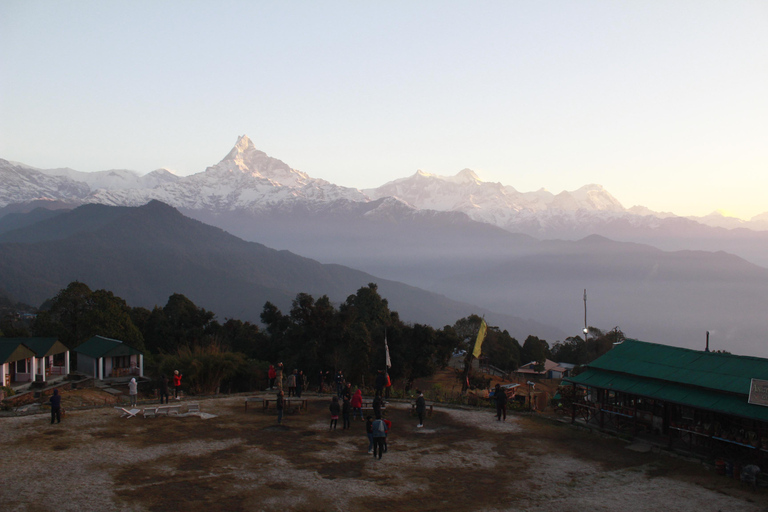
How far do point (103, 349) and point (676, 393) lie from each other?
124ft

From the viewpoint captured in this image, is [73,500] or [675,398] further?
[675,398]

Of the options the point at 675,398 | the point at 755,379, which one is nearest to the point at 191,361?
the point at 675,398

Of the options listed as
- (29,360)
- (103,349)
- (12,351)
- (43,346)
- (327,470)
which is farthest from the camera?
(103,349)

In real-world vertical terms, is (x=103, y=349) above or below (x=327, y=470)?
below

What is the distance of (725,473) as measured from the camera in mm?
14812

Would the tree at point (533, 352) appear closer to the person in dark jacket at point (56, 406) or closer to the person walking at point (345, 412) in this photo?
the person walking at point (345, 412)

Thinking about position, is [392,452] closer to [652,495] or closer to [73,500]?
[652,495]

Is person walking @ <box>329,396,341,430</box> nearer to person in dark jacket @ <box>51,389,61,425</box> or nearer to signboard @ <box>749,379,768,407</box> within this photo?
person in dark jacket @ <box>51,389,61,425</box>

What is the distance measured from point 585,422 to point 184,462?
14726mm

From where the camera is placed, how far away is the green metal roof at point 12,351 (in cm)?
3050

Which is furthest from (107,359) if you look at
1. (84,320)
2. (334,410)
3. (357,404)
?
(334,410)

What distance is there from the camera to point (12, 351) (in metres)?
31.0

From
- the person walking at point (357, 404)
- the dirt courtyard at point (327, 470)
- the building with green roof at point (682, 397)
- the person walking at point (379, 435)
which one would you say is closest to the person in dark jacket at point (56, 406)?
the dirt courtyard at point (327, 470)

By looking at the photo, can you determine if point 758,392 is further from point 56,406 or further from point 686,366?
point 56,406
